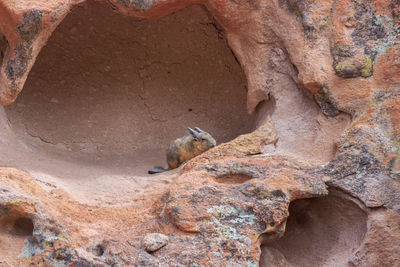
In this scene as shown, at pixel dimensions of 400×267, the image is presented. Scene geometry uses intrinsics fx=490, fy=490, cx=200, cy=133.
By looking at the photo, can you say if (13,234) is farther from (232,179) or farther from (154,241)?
(232,179)

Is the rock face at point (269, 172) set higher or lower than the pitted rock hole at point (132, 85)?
higher

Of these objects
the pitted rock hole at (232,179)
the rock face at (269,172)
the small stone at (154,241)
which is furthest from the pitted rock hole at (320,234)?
the small stone at (154,241)

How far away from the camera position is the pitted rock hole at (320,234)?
2838 mm

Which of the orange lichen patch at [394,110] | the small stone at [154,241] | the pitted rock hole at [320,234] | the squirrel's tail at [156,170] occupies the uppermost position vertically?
the orange lichen patch at [394,110]

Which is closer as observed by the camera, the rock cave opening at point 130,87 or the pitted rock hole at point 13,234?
the pitted rock hole at point 13,234

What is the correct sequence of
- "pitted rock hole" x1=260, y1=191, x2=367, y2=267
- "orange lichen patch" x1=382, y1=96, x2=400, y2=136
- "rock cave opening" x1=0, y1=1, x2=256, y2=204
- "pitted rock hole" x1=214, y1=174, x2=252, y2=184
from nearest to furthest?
"pitted rock hole" x1=260, y1=191, x2=367, y2=267
"pitted rock hole" x1=214, y1=174, x2=252, y2=184
"orange lichen patch" x1=382, y1=96, x2=400, y2=136
"rock cave opening" x1=0, y1=1, x2=256, y2=204

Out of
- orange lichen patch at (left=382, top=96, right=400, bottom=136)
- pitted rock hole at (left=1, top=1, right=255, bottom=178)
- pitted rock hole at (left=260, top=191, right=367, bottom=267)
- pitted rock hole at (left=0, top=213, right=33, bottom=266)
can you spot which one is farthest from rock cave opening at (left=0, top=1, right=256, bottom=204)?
pitted rock hole at (left=0, top=213, right=33, bottom=266)

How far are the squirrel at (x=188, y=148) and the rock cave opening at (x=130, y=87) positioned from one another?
26 centimetres

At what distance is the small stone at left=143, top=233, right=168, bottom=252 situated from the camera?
8.20ft

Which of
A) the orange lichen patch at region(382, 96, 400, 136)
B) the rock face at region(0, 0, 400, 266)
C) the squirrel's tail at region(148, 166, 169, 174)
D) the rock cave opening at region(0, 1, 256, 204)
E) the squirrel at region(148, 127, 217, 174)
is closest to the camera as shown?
the rock face at region(0, 0, 400, 266)

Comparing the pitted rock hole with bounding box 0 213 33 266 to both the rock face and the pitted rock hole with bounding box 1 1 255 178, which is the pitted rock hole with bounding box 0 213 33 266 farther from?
the pitted rock hole with bounding box 1 1 255 178

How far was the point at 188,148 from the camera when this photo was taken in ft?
13.8

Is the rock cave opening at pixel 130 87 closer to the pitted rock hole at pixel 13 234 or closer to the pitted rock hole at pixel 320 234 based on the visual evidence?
the pitted rock hole at pixel 320 234

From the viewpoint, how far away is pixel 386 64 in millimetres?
3453
